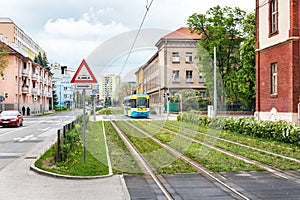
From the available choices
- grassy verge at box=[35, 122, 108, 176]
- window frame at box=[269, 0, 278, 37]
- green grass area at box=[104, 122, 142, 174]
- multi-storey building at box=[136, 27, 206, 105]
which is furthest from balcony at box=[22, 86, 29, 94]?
grassy verge at box=[35, 122, 108, 176]

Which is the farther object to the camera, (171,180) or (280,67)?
(280,67)

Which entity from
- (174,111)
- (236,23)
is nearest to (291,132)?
(174,111)

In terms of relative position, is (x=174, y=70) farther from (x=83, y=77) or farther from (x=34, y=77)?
(x=34, y=77)

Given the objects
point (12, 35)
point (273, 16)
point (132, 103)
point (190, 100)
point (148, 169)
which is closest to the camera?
point (148, 169)

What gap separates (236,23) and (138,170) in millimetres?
47856

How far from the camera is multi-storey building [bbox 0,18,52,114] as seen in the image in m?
67.2

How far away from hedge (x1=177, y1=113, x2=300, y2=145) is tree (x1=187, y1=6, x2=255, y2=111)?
22.9 metres

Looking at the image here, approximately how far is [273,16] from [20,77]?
5578 centimetres

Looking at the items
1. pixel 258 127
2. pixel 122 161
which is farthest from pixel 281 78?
pixel 122 161

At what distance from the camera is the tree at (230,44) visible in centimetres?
5356

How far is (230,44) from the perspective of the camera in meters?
56.1

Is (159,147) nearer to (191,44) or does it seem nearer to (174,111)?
(191,44)

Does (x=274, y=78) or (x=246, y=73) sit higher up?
(x=246, y=73)

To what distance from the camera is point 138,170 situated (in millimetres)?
11336
